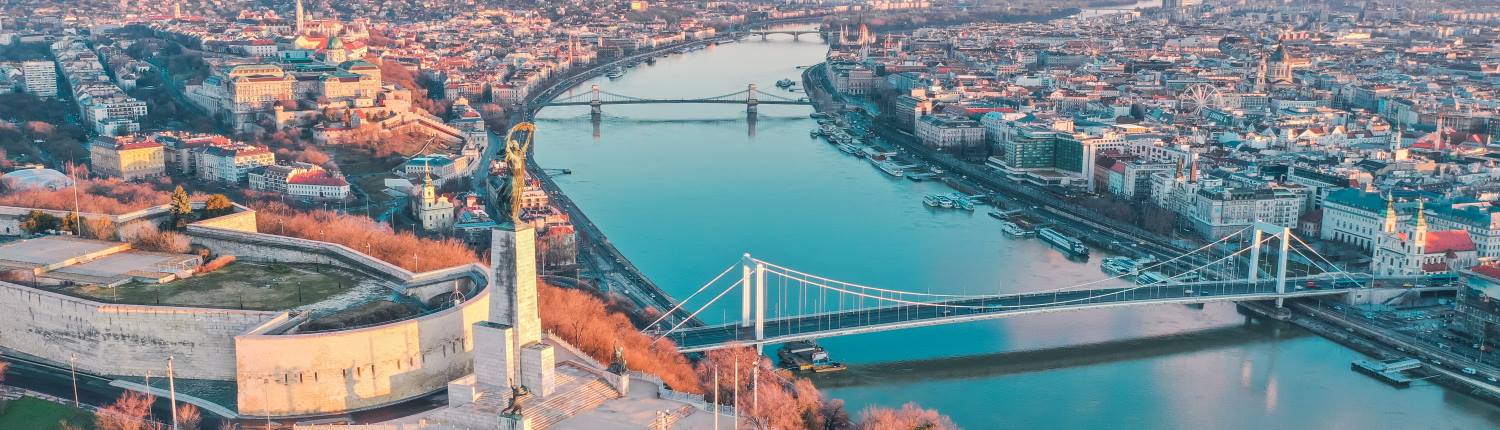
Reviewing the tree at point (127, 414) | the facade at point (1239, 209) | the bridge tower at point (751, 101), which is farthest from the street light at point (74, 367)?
the bridge tower at point (751, 101)

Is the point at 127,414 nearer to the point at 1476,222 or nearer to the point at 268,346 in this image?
the point at 268,346

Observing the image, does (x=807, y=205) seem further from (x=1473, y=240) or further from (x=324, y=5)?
(x=324, y=5)

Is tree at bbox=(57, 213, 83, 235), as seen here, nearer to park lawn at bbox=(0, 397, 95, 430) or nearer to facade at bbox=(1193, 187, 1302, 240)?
park lawn at bbox=(0, 397, 95, 430)

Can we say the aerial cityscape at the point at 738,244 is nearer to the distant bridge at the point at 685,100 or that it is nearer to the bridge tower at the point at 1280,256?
the bridge tower at the point at 1280,256

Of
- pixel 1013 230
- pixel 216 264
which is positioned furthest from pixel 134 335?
pixel 1013 230

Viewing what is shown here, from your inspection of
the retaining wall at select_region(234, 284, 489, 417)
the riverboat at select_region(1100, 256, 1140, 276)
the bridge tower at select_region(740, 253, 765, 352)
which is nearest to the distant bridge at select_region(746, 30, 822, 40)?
the riverboat at select_region(1100, 256, 1140, 276)
